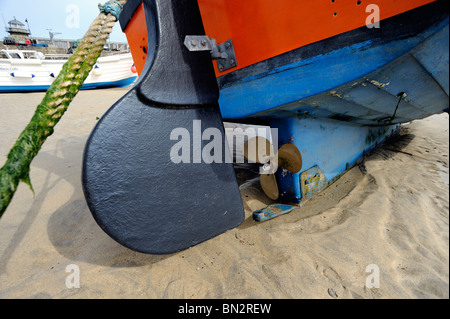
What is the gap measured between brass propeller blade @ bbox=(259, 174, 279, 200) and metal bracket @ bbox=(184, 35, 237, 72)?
3.10 ft

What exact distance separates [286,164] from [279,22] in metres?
0.96

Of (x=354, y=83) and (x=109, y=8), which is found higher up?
(x=109, y=8)

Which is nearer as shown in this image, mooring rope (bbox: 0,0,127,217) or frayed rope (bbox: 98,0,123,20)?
mooring rope (bbox: 0,0,127,217)

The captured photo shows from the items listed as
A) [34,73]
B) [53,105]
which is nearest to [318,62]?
[53,105]

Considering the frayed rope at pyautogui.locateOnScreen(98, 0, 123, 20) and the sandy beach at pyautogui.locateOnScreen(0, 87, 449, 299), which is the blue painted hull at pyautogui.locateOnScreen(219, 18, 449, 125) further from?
the frayed rope at pyautogui.locateOnScreen(98, 0, 123, 20)

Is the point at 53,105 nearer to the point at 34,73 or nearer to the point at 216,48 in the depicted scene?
the point at 216,48

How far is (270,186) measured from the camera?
1996mm

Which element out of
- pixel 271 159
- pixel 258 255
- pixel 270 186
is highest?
pixel 271 159

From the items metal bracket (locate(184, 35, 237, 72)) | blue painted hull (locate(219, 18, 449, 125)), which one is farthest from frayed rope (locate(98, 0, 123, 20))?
blue painted hull (locate(219, 18, 449, 125))

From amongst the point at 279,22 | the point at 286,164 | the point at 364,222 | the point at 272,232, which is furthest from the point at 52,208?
the point at 364,222

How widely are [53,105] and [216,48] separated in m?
0.88

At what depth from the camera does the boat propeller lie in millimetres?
1722
